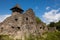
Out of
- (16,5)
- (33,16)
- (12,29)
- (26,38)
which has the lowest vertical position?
(26,38)

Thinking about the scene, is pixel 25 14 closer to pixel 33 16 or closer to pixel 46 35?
pixel 33 16

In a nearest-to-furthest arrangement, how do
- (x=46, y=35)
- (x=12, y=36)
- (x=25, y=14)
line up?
(x=12, y=36)
(x=25, y=14)
(x=46, y=35)

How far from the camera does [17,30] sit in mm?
47562

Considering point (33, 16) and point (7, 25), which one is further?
point (33, 16)

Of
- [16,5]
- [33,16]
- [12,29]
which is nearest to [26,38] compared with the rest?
[12,29]

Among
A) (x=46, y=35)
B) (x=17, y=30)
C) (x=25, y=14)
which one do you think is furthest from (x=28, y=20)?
(x=46, y=35)

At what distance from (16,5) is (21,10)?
254cm

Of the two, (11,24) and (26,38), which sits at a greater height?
(11,24)

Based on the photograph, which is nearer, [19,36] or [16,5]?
[19,36]

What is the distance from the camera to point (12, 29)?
4803 cm

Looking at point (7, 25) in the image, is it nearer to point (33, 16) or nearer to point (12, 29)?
point (12, 29)

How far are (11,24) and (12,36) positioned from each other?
13.4ft

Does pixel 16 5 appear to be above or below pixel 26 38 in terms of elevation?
above

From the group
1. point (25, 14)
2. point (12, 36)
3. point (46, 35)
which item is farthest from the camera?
point (46, 35)
